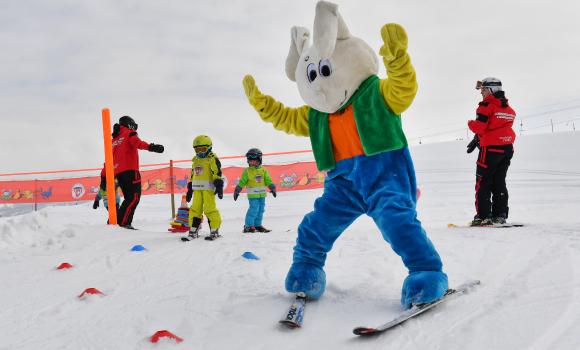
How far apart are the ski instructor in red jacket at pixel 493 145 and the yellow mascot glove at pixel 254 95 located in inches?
123

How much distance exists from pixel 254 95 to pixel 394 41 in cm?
104

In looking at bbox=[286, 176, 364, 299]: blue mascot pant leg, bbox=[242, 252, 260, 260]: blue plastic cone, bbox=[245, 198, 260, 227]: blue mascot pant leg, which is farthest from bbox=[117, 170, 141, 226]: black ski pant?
bbox=[286, 176, 364, 299]: blue mascot pant leg

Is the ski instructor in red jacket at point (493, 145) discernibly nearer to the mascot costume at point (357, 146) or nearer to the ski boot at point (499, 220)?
the ski boot at point (499, 220)

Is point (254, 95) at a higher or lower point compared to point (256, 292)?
higher

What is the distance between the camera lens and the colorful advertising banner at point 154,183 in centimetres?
1114

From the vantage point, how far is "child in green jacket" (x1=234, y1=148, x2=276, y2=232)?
652 cm

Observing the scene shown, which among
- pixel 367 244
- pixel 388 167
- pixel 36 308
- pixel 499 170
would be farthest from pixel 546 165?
pixel 36 308

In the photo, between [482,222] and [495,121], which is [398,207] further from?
[495,121]

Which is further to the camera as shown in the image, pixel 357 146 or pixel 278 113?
pixel 278 113

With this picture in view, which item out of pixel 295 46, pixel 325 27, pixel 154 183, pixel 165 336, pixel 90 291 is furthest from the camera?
pixel 154 183

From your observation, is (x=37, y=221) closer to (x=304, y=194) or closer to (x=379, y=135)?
(x=379, y=135)

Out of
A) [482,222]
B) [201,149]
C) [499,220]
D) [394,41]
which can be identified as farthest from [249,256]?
[499,220]

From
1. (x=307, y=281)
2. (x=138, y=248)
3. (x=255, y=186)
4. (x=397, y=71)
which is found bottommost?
(x=138, y=248)

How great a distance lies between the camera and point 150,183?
36.7 feet
